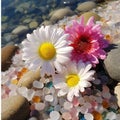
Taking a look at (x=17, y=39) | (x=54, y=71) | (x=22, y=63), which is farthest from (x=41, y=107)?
(x=17, y=39)

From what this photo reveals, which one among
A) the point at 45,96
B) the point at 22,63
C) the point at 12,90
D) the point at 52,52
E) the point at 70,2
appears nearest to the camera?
the point at 52,52

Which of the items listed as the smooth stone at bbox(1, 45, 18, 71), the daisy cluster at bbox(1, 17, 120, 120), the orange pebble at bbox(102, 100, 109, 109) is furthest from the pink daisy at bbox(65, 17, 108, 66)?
the smooth stone at bbox(1, 45, 18, 71)

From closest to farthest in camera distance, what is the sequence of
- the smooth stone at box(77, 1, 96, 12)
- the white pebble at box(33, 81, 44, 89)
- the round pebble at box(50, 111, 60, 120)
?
the round pebble at box(50, 111, 60, 120) < the white pebble at box(33, 81, 44, 89) < the smooth stone at box(77, 1, 96, 12)

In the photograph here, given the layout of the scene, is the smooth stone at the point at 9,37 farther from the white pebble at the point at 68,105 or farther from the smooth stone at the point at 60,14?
the white pebble at the point at 68,105

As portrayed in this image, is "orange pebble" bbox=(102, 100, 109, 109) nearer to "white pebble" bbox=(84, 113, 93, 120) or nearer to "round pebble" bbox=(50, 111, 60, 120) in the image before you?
"white pebble" bbox=(84, 113, 93, 120)

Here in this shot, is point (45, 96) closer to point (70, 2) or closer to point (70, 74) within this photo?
point (70, 74)

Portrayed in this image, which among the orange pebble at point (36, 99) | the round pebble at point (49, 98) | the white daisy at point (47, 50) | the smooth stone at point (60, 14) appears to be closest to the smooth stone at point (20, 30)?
the smooth stone at point (60, 14)

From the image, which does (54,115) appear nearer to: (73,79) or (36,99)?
(36,99)
